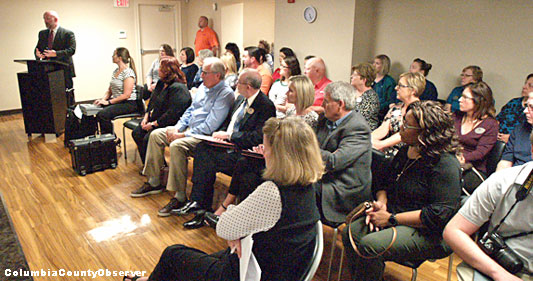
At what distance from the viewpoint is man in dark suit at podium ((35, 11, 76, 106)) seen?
573 centimetres

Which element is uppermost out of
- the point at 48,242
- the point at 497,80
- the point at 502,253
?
the point at 497,80

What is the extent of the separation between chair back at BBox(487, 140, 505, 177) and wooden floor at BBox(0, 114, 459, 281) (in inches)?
27.9

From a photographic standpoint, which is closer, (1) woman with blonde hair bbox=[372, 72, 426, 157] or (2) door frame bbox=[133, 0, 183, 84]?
(1) woman with blonde hair bbox=[372, 72, 426, 157]

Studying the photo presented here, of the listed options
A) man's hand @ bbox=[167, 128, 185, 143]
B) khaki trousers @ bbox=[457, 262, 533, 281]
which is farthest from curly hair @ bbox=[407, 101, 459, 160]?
man's hand @ bbox=[167, 128, 185, 143]

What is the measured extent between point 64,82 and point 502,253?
558cm

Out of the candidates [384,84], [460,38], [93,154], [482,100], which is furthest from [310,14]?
[93,154]

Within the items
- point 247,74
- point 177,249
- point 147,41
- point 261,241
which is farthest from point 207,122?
point 147,41

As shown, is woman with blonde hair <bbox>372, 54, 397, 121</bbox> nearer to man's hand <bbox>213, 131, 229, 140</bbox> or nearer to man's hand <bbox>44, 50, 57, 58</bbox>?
man's hand <bbox>213, 131, 229, 140</bbox>

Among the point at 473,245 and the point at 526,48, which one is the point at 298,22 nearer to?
the point at 526,48

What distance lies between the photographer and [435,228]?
190cm

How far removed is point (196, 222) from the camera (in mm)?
3127

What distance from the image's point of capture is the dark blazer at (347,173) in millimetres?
2359

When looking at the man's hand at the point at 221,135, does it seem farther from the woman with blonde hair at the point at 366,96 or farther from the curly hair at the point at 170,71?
the woman with blonde hair at the point at 366,96

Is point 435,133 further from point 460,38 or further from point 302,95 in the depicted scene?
point 460,38
